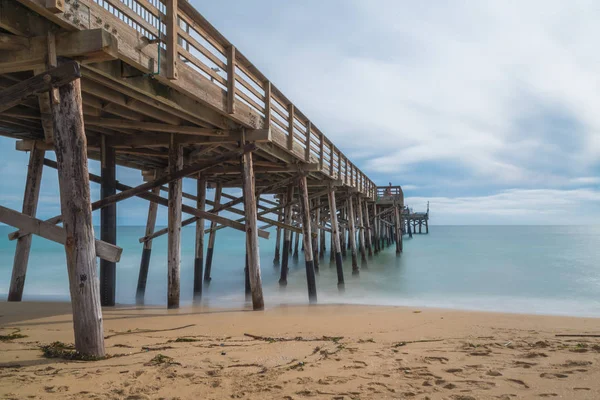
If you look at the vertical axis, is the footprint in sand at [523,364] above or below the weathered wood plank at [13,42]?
below

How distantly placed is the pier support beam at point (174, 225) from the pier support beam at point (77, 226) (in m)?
3.84

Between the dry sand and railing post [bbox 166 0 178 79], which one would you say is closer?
the dry sand

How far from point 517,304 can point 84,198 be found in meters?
11.8

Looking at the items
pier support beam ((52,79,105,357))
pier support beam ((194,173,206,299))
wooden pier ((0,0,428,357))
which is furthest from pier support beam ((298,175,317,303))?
pier support beam ((52,79,105,357))

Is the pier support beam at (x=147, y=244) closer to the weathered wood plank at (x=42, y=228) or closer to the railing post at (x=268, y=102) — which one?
the railing post at (x=268, y=102)

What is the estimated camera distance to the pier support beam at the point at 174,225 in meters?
7.62

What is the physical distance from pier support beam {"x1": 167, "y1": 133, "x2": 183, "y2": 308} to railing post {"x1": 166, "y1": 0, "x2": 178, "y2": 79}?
9.51ft

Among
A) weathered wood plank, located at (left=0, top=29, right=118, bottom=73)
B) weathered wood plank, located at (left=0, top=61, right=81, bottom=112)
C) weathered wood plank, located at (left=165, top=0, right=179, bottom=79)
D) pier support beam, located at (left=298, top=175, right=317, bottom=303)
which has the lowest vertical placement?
pier support beam, located at (left=298, top=175, right=317, bottom=303)

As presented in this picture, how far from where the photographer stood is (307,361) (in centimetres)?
388

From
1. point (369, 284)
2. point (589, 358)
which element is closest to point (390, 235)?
point (369, 284)

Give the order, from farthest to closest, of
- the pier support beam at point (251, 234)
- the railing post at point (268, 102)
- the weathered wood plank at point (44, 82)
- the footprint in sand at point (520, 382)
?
the railing post at point (268, 102) → the pier support beam at point (251, 234) → the weathered wood plank at point (44, 82) → the footprint in sand at point (520, 382)

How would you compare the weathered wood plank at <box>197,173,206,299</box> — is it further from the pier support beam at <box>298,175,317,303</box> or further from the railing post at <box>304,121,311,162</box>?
the railing post at <box>304,121,311,162</box>

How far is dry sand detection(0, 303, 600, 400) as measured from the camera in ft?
9.91

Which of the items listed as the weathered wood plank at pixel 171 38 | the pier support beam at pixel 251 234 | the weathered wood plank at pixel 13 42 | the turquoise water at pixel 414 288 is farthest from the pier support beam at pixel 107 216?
the weathered wood plank at pixel 13 42
